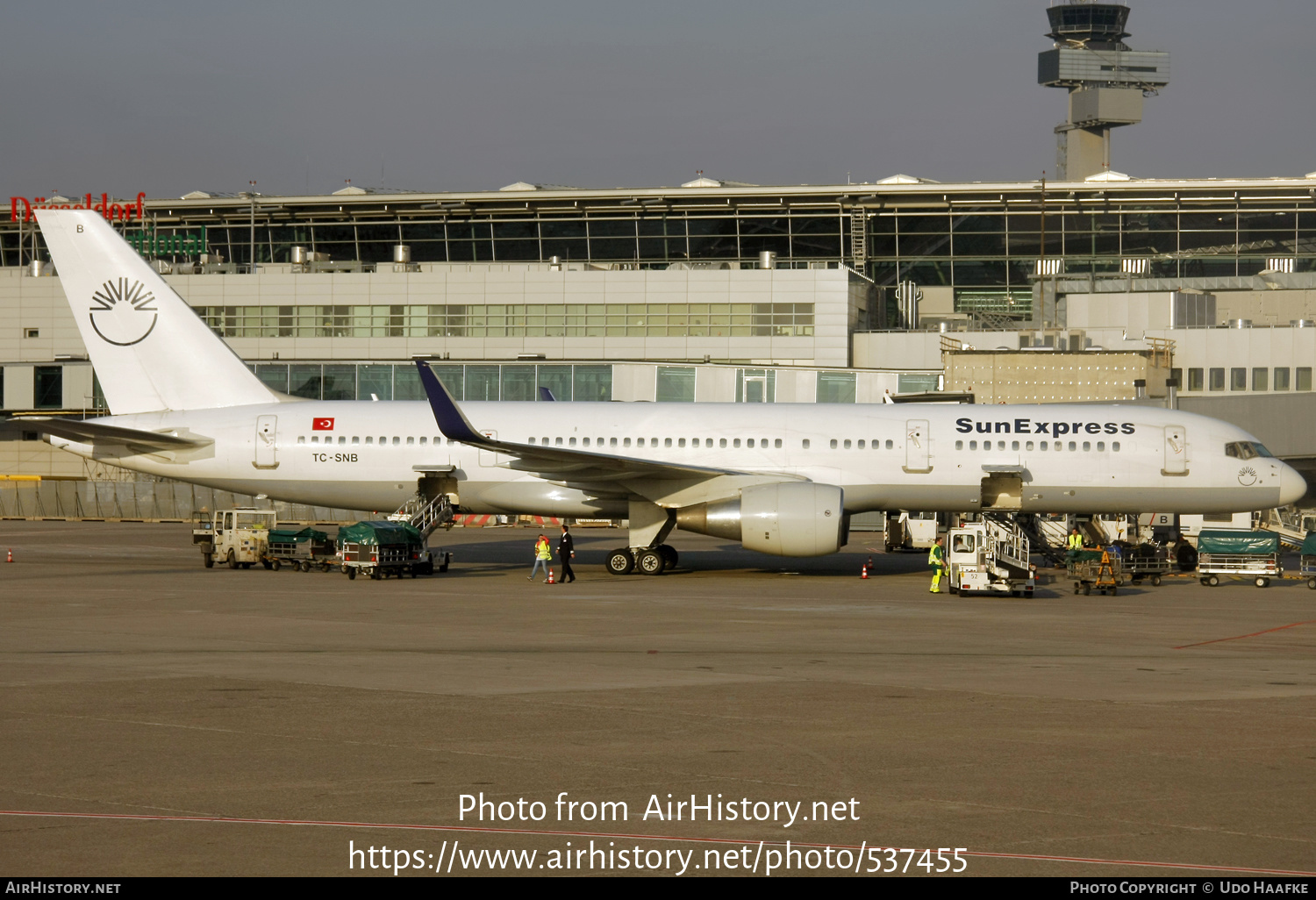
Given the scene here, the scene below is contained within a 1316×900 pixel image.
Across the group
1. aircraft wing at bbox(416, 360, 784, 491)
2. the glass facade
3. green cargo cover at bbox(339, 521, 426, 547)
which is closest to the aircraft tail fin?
green cargo cover at bbox(339, 521, 426, 547)

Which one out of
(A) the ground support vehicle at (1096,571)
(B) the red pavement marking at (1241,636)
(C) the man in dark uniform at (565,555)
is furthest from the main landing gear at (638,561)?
(B) the red pavement marking at (1241,636)

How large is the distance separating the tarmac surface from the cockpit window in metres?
7.57

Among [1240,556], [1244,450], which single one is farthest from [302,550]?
[1244,450]

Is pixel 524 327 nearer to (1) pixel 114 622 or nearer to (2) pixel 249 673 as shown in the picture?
(1) pixel 114 622

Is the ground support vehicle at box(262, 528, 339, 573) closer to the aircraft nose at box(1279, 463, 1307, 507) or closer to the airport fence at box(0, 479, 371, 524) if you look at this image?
the aircraft nose at box(1279, 463, 1307, 507)

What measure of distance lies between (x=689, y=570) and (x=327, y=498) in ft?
31.1

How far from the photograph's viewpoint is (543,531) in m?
52.4

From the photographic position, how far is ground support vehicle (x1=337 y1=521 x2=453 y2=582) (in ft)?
97.1

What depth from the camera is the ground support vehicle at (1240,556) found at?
98.6 ft

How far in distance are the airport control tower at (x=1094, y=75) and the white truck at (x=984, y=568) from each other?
164 m

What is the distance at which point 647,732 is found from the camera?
12.2 meters

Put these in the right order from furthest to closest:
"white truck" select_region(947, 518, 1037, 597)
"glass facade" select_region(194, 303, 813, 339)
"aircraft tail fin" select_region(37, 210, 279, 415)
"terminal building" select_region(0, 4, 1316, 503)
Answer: "glass facade" select_region(194, 303, 813, 339) < "terminal building" select_region(0, 4, 1316, 503) < "aircraft tail fin" select_region(37, 210, 279, 415) < "white truck" select_region(947, 518, 1037, 597)

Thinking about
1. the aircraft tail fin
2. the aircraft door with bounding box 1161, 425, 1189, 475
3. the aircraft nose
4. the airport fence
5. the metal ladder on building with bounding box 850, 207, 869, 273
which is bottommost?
the airport fence

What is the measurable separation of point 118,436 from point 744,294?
3841cm
